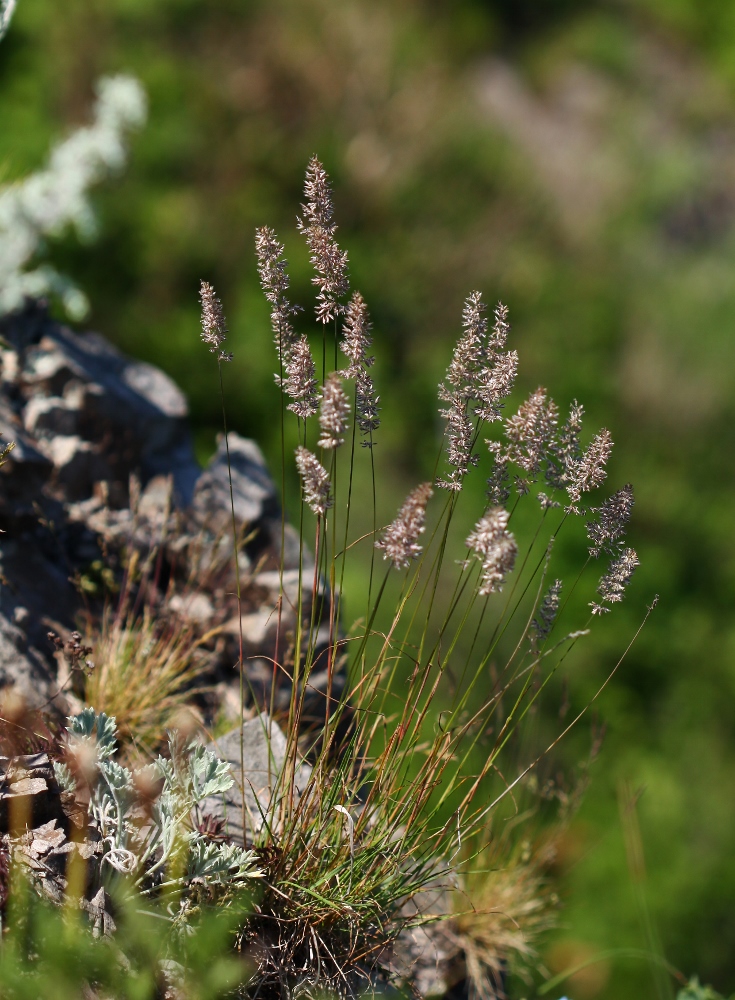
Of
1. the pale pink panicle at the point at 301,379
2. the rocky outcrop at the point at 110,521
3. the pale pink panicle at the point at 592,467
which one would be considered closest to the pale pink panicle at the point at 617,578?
the pale pink panicle at the point at 592,467

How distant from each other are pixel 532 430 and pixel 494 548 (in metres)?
0.28

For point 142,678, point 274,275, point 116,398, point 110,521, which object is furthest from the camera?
point 116,398

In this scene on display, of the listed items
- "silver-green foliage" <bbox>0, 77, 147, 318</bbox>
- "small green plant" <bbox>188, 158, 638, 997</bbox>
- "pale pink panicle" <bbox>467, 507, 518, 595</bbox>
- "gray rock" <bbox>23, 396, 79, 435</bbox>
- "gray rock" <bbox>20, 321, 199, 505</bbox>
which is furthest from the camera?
"silver-green foliage" <bbox>0, 77, 147, 318</bbox>

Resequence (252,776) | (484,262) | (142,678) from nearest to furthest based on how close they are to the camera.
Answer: (252,776) < (142,678) < (484,262)

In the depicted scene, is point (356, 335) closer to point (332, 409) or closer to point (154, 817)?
point (332, 409)

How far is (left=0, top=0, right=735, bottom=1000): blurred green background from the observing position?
6.30 m

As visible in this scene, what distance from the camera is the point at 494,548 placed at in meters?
1.60

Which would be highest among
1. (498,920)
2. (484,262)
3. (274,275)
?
(484,262)

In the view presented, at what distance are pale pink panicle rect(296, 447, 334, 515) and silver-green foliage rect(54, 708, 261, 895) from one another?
63 cm

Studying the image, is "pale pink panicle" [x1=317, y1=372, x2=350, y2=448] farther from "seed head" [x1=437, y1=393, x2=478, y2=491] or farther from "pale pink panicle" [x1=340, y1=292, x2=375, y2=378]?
"seed head" [x1=437, y1=393, x2=478, y2=491]

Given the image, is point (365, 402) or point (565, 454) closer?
point (365, 402)

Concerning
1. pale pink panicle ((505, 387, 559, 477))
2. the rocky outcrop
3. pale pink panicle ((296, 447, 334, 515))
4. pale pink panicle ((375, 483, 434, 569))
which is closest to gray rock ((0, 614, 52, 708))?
the rocky outcrop

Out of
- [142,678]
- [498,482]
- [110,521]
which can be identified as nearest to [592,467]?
[498,482]

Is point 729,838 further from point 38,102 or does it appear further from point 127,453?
point 38,102
